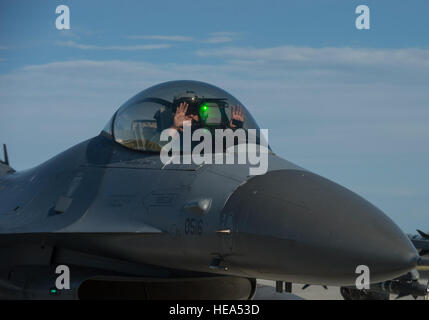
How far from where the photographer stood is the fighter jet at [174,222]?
18.6 feet

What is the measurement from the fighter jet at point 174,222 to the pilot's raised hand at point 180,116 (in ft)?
0.06

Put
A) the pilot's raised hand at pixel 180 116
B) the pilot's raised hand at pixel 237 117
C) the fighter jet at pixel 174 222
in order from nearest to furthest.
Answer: the fighter jet at pixel 174 222 → the pilot's raised hand at pixel 180 116 → the pilot's raised hand at pixel 237 117

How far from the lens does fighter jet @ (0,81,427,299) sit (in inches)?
223

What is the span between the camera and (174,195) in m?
6.83

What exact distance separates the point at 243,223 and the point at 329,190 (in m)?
0.81

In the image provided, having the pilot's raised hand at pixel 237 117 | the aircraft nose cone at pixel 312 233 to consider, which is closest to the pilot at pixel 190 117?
the pilot's raised hand at pixel 237 117

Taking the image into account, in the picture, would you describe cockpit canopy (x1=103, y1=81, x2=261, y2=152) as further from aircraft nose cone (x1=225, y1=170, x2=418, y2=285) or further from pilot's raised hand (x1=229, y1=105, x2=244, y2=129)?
aircraft nose cone (x1=225, y1=170, x2=418, y2=285)

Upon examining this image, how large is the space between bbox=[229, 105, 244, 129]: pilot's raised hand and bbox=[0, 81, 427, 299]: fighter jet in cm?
2

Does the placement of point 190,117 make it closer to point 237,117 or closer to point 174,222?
point 237,117

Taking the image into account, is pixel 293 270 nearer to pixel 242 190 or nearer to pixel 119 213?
pixel 242 190

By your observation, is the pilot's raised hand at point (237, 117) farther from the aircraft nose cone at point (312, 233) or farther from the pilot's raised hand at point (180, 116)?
the aircraft nose cone at point (312, 233)

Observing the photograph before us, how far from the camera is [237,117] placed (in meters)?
8.01

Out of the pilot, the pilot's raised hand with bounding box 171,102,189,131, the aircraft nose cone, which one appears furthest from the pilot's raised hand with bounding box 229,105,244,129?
the aircraft nose cone

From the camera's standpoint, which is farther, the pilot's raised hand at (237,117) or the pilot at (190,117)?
the pilot's raised hand at (237,117)
